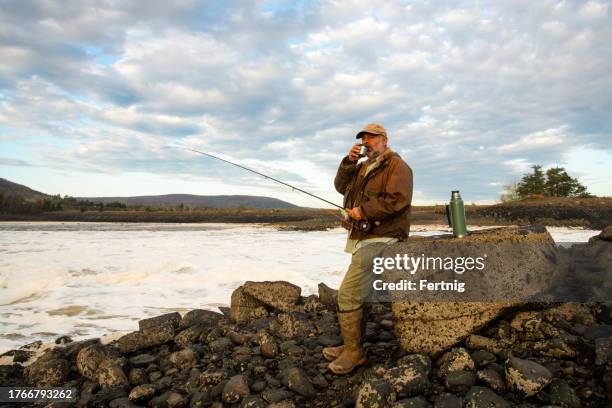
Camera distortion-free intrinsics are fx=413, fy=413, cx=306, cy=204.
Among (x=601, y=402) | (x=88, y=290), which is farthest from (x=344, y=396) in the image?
(x=88, y=290)

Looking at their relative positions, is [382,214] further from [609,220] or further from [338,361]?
[609,220]

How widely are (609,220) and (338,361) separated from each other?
27940 mm

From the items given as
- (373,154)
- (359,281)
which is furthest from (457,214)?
(359,281)

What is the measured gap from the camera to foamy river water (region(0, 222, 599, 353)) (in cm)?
818

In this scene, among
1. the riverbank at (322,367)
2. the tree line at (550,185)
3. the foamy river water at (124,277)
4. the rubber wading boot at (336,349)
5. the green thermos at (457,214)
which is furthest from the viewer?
the tree line at (550,185)

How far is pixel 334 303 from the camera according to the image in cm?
661

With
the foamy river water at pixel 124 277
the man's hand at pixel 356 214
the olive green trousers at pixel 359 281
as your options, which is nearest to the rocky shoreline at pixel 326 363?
the olive green trousers at pixel 359 281

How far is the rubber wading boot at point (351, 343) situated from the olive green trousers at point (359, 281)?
0.08 meters

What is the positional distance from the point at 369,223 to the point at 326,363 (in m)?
1.65

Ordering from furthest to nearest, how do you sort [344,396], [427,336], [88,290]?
[88,290], [427,336], [344,396]

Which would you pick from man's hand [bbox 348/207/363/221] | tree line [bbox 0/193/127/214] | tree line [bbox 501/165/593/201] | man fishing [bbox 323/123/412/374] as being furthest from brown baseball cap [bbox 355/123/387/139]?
tree line [bbox 0/193/127/214]

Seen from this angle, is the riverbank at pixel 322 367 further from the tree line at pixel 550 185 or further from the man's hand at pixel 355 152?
the tree line at pixel 550 185

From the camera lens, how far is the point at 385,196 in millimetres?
4211

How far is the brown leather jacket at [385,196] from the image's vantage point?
414 centimetres
